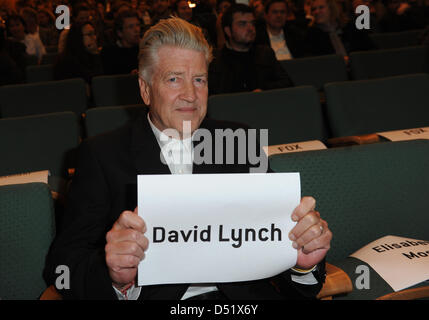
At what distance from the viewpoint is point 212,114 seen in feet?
9.68

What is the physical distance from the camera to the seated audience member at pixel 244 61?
3.85 metres

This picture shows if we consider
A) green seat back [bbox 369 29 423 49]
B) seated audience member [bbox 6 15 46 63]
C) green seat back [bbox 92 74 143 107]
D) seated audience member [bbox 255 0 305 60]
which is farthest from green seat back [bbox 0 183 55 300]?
green seat back [bbox 369 29 423 49]

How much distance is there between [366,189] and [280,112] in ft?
Result: 4.34

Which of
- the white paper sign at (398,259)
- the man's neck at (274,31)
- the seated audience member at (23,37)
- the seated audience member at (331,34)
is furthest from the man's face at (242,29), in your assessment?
the seated audience member at (23,37)

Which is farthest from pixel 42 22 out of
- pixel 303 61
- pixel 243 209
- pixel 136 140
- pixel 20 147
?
pixel 243 209

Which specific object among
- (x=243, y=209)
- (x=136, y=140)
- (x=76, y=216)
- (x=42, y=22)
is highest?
(x=42, y=22)

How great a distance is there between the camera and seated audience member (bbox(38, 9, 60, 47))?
26.9 ft

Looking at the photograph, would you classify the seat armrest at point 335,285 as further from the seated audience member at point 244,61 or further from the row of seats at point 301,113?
the seated audience member at point 244,61

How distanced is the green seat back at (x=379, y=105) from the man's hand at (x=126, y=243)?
2.32 meters

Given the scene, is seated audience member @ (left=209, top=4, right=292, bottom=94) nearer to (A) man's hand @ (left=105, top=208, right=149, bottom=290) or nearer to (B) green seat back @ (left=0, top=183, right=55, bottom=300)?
(B) green seat back @ (left=0, top=183, right=55, bottom=300)

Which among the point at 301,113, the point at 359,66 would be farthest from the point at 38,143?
the point at 359,66

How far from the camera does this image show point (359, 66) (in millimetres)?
4301

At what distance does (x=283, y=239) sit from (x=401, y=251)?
2.27 ft

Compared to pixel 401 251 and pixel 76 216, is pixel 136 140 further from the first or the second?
pixel 401 251
